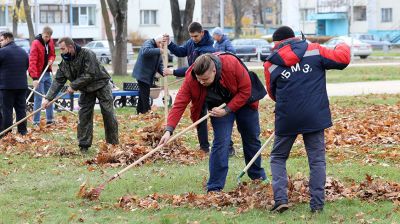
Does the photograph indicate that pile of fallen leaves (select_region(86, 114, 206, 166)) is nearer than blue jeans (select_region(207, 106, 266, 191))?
No

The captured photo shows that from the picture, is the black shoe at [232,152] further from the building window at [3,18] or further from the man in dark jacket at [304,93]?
the building window at [3,18]

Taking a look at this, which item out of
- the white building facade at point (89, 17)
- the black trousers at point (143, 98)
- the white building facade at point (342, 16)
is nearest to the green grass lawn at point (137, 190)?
the black trousers at point (143, 98)

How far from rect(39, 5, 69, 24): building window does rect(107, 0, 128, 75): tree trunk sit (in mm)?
41816

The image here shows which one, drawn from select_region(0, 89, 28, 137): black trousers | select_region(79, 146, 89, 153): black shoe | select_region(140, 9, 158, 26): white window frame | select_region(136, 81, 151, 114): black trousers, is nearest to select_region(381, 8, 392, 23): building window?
select_region(140, 9, 158, 26): white window frame

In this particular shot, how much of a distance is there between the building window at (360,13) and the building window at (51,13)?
1007 inches

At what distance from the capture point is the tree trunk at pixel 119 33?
1276 inches

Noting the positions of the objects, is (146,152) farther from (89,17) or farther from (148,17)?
(148,17)

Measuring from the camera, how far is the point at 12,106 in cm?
1544

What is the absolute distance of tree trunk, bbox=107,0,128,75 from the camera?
106 feet

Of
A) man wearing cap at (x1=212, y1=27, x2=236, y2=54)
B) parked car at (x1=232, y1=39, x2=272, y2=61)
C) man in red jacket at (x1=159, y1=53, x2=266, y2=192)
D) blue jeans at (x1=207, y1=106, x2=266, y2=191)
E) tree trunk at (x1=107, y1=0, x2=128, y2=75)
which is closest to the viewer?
man in red jacket at (x1=159, y1=53, x2=266, y2=192)

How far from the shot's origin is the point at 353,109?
1966cm

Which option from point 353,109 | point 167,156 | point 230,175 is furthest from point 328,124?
point 353,109

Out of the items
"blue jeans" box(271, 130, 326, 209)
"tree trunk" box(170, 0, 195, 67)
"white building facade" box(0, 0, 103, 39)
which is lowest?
"blue jeans" box(271, 130, 326, 209)

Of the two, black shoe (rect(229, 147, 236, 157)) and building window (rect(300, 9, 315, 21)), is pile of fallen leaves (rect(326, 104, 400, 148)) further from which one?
building window (rect(300, 9, 315, 21))
